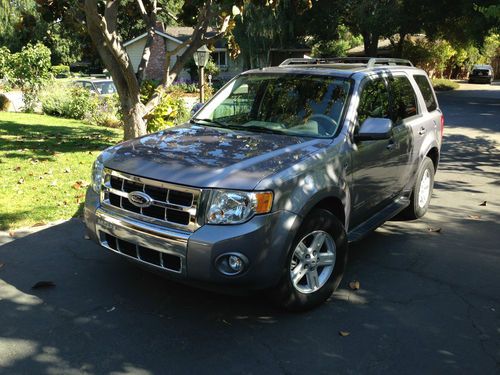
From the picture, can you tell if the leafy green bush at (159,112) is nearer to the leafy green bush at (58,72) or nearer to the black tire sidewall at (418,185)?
the black tire sidewall at (418,185)

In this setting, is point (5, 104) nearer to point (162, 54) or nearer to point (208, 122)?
point (208, 122)

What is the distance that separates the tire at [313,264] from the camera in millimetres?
3664

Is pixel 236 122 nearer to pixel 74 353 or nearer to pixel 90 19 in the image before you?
pixel 74 353

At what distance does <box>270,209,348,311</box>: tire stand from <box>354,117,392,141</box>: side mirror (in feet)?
2.72

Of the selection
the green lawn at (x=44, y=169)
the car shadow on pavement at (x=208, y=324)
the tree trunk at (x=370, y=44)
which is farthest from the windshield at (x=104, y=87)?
the tree trunk at (x=370, y=44)

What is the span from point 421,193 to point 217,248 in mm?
3753

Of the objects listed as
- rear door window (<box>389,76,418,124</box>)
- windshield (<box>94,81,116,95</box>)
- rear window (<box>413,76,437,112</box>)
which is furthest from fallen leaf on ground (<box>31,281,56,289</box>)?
windshield (<box>94,81,116,95</box>)

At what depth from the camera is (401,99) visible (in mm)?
5379

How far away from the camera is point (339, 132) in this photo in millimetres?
4281

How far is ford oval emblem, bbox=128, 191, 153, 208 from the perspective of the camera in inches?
141

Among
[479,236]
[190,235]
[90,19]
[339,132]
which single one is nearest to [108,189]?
[190,235]

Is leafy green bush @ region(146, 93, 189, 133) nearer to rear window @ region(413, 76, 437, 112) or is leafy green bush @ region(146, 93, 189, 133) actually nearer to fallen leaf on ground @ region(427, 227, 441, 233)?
rear window @ region(413, 76, 437, 112)

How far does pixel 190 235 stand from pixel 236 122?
172cm

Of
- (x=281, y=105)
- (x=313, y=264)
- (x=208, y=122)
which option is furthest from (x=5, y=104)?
(x=313, y=264)
